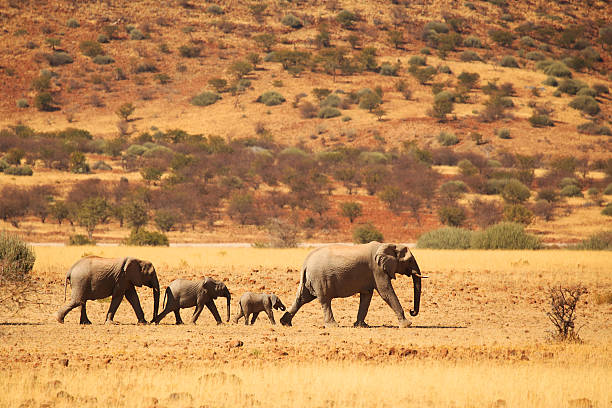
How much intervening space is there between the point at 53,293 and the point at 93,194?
3555 centimetres

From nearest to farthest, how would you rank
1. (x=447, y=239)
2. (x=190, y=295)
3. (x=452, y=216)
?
(x=190, y=295)
(x=447, y=239)
(x=452, y=216)

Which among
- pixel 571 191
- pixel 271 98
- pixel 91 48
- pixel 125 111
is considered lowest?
pixel 571 191

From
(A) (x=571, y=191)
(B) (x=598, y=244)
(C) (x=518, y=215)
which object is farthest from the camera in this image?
(A) (x=571, y=191)

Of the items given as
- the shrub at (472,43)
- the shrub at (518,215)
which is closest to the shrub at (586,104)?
the shrub at (472,43)

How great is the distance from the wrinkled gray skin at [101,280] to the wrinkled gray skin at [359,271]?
3.36m

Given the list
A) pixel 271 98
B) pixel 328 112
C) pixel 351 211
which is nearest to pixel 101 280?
pixel 351 211

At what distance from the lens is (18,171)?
6150cm

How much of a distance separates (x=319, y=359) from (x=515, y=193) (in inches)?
1931

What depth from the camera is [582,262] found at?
99.6 feet

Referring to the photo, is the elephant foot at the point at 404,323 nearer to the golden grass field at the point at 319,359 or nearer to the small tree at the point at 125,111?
the golden grass field at the point at 319,359

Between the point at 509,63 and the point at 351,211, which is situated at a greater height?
the point at 509,63

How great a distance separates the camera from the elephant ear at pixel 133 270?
16.2m

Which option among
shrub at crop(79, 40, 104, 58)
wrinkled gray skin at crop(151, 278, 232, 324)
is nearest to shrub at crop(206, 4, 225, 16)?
shrub at crop(79, 40, 104, 58)

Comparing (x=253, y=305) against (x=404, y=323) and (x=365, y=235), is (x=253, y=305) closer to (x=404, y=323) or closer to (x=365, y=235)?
(x=404, y=323)
